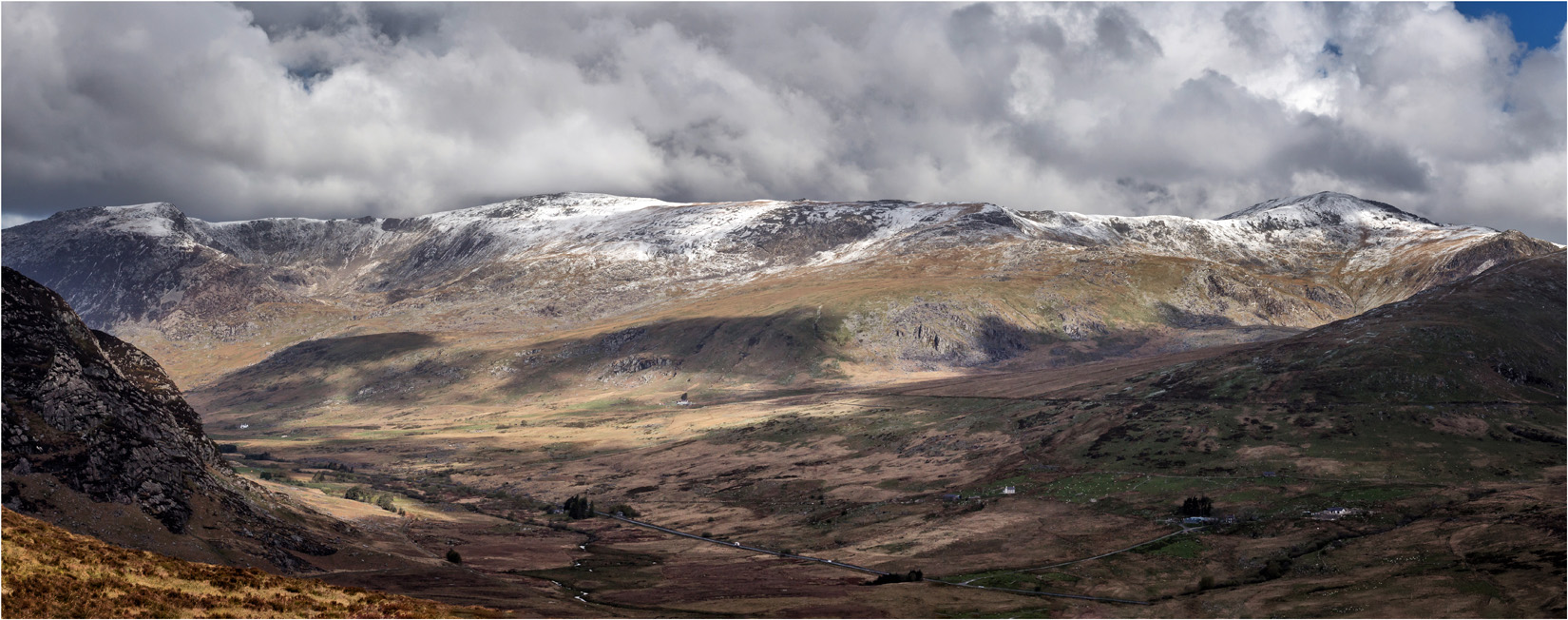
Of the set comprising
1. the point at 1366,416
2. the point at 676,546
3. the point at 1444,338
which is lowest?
the point at 676,546

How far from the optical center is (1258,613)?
74688 millimetres

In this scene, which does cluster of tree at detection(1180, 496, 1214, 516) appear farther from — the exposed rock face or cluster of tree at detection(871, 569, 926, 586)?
the exposed rock face

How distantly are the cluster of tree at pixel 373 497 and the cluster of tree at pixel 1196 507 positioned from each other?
355ft

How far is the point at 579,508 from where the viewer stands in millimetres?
148750

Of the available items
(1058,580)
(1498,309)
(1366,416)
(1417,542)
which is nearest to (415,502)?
(1058,580)

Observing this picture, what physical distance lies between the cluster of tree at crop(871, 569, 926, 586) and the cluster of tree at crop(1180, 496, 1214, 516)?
40.2 meters

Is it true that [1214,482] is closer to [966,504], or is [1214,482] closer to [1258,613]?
[966,504]

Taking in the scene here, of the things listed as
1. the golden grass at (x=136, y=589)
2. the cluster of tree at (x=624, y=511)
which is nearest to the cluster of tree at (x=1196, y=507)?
the cluster of tree at (x=624, y=511)

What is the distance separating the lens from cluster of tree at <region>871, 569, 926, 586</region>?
9619 cm

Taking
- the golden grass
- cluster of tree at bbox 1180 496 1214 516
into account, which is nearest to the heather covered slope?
cluster of tree at bbox 1180 496 1214 516

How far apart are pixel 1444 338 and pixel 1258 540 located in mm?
97245

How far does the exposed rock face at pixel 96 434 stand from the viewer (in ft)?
202

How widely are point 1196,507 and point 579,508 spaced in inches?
3733

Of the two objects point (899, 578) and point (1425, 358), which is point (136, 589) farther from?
point (1425, 358)
